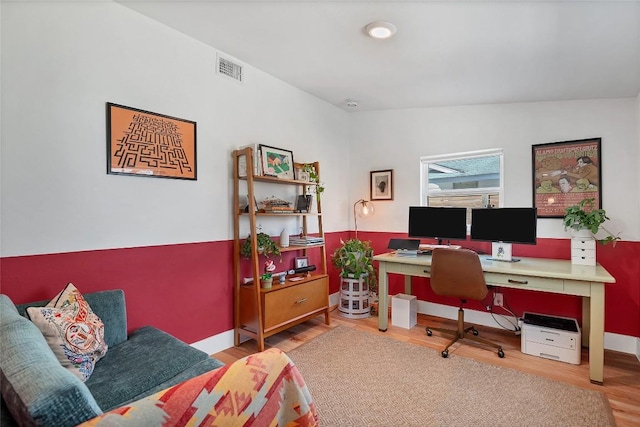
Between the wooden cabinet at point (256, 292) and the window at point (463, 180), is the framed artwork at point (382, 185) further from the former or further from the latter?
the wooden cabinet at point (256, 292)

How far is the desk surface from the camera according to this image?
234 centimetres

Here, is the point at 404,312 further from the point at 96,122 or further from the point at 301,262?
the point at 96,122

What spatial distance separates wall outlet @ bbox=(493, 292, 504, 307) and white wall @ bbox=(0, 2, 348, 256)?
269 cm

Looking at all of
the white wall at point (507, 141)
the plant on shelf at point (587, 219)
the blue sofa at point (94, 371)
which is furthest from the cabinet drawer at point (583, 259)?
the blue sofa at point (94, 371)

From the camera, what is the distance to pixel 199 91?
2.67 metres

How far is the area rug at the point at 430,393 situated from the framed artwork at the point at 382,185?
1.89 meters

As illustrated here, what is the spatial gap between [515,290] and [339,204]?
7.10 feet

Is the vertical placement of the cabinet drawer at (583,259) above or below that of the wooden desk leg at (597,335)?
above

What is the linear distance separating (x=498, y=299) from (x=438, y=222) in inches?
37.8

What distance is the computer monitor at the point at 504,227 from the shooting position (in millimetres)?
2900

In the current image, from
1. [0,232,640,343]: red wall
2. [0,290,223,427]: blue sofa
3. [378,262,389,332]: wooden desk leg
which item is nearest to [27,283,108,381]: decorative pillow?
[0,290,223,427]: blue sofa

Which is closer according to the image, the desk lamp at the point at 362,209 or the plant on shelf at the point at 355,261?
the plant on shelf at the point at 355,261

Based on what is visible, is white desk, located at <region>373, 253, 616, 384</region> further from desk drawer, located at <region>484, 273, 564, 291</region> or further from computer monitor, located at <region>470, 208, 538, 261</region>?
computer monitor, located at <region>470, 208, 538, 261</region>

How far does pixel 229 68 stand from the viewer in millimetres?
2875
